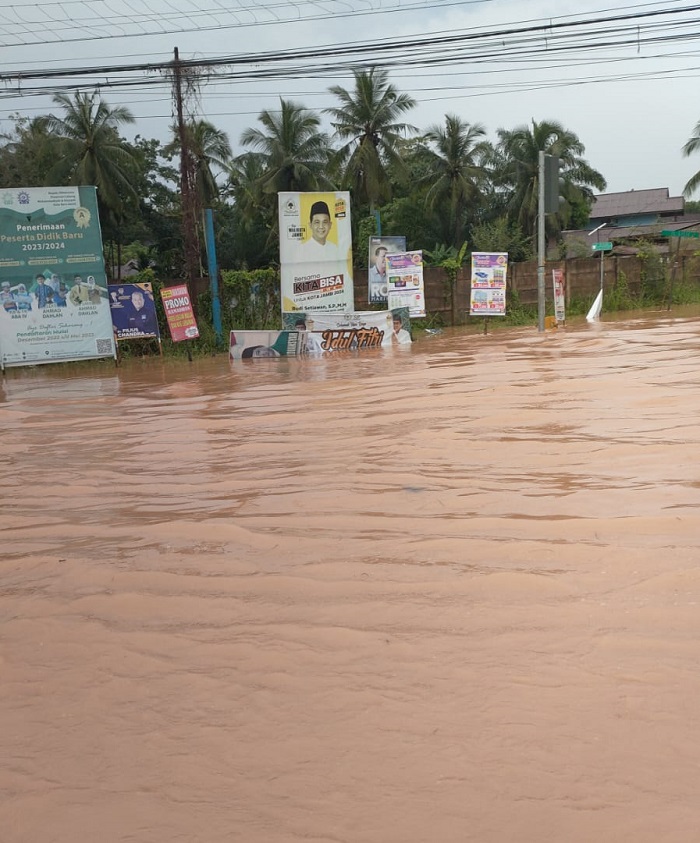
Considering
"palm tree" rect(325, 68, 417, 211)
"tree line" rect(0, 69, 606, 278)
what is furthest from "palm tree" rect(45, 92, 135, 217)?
"palm tree" rect(325, 68, 417, 211)

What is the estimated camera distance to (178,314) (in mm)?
17812

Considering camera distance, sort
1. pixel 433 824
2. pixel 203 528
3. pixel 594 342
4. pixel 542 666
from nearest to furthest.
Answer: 1. pixel 433 824
2. pixel 542 666
3. pixel 203 528
4. pixel 594 342

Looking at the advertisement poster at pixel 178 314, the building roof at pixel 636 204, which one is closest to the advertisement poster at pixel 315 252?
the advertisement poster at pixel 178 314

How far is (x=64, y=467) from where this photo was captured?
22.6 feet

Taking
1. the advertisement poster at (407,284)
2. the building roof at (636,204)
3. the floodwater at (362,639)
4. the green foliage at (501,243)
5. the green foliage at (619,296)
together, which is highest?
the building roof at (636,204)

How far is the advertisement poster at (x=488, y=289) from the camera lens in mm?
20375

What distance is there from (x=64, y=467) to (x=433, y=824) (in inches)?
210

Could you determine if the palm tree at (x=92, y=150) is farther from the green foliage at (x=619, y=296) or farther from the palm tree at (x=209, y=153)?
the green foliage at (x=619, y=296)

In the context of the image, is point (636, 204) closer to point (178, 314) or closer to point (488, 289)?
point (488, 289)

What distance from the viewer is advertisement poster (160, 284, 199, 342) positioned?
17.8m

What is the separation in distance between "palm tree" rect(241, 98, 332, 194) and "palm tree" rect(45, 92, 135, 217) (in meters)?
5.31

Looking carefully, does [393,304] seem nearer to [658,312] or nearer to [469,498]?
[658,312]

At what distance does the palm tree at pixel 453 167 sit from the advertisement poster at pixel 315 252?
2382cm

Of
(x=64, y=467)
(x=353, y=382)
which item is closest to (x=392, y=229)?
(x=353, y=382)
